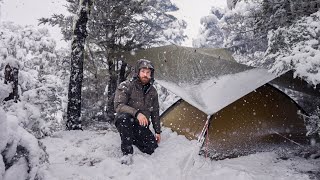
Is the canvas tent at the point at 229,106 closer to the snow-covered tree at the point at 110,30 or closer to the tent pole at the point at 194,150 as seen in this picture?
the tent pole at the point at 194,150

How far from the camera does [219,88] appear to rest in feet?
17.6

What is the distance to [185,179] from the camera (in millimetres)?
3977

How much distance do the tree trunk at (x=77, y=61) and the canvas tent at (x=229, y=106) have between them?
168cm

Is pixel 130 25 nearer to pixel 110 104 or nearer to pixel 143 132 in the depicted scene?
pixel 110 104

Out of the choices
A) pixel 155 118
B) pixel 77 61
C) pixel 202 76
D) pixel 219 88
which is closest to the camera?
pixel 155 118

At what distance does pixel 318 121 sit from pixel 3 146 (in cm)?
412

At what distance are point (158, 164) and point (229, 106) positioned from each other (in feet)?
5.76

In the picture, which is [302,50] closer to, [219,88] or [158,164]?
[219,88]

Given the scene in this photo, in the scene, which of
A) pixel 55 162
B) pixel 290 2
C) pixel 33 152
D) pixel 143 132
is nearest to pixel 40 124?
pixel 55 162

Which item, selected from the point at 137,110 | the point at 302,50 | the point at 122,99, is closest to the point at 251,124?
the point at 302,50

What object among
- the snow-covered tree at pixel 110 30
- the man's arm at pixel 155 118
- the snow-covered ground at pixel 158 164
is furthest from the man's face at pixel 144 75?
the snow-covered tree at pixel 110 30

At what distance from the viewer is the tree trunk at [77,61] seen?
262 inches

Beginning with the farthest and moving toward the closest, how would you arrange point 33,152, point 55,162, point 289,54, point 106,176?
point 289,54, point 55,162, point 106,176, point 33,152

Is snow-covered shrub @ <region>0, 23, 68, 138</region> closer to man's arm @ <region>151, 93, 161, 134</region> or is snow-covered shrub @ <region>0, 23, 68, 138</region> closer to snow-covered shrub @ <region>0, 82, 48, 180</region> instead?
snow-covered shrub @ <region>0, 82, 48, 180</region>
